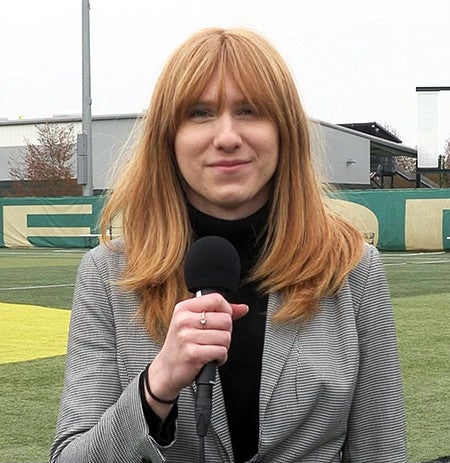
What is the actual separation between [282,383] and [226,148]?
0.48 metres

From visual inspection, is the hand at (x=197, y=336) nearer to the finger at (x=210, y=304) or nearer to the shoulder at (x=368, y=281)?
the finger at (x=210, y=304)

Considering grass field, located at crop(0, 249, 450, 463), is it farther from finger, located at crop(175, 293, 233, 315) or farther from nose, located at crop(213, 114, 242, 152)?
finger, located at crop(175, 293, 233, 315)

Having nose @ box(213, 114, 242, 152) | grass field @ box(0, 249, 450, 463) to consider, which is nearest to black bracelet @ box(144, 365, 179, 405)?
nose @ box(213, 114, 242, 152)

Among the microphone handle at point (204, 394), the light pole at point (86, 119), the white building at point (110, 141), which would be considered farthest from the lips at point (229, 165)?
the white building at point (110, 141)

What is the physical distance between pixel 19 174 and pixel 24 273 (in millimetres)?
35525

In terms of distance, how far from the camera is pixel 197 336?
1.73 m

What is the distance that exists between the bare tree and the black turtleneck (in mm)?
46757

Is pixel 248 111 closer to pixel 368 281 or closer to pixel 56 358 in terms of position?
pixel 368 281

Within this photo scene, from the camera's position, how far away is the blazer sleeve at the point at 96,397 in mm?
1955

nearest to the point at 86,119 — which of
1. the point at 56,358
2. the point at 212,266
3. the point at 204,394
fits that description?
the point at 56,358

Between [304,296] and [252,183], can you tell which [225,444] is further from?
[252,183]

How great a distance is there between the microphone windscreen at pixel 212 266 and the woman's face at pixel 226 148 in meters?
0.16

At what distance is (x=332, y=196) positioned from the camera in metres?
2.50

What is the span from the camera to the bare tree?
49281 mm
